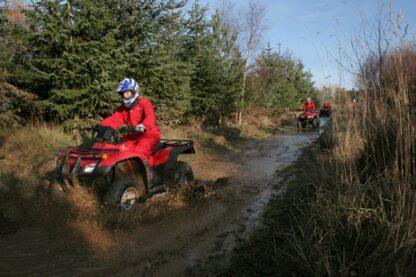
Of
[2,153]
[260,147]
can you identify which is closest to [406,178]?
[2,153]

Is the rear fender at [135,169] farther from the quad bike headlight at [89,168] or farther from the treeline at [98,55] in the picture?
the treeline at [98,55]

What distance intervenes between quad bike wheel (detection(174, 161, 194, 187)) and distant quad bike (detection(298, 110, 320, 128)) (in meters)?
15.5

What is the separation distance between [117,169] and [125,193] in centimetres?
45

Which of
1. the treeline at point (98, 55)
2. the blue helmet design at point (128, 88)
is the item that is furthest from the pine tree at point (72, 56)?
the blue helmet design at point (128, 88)

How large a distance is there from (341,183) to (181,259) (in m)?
A: 1.86

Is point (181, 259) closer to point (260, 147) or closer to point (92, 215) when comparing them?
point (92, 215)

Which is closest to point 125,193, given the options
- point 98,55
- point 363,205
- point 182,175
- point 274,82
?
point 182,175

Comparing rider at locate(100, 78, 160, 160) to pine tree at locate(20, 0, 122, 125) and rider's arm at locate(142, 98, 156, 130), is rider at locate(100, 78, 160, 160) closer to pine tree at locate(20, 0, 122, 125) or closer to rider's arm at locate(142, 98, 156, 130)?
rider's arm at locate(142, 98, 156, 130)

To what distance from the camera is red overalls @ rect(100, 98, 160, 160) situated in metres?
5.68

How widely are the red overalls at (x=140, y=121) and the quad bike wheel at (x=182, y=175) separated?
2.50 feet

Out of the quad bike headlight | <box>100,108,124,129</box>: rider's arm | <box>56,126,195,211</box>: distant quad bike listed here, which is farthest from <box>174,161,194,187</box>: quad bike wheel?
the quad bike headlight

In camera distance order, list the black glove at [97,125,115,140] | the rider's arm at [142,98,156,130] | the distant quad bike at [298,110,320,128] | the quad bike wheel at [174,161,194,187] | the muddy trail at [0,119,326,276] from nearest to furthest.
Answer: the muddy trail at [0,119,326,276], the black glove at [97,125,115,140], the rider's arm at [142,98,156,130], the quad bike wheel at [174,161,194,187], the distant quad bike at [298,110,320,128]

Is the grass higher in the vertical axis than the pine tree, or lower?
lower

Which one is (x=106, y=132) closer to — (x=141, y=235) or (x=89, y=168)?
(x=89, y=168)
